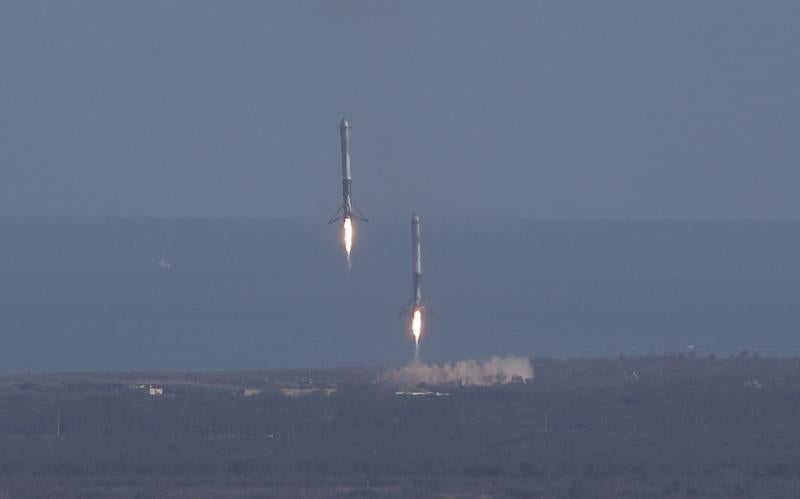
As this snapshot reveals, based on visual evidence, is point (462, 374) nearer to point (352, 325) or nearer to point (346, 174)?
point (346, 174)

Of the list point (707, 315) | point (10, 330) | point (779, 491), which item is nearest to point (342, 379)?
point (779, 491)

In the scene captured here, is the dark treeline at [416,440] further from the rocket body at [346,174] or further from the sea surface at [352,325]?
the sea surface at [352,325]

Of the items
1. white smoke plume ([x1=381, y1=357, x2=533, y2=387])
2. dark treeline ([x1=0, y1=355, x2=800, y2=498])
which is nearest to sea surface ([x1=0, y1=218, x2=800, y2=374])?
white smoke plume ([x1=381, y1=357, x2=533, y2=387])

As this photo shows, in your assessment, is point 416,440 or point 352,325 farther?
point 352,325

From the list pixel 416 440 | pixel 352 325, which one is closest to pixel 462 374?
pixel 416 440

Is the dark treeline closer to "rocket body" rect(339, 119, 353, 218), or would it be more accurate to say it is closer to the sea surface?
"rocket body" rect(339, 119, 353, 218)

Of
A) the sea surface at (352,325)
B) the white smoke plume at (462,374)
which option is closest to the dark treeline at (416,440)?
the white smoke plume at (462,374)
